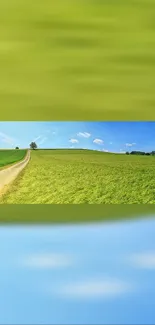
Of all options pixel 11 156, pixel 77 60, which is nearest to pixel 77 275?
pixel 11 156

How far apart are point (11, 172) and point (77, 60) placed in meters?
0.78

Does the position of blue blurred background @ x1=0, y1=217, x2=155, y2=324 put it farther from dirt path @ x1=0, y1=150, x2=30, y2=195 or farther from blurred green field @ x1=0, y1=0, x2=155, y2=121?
blurred green field @ x1=0, y1=0, x2=155, y2=121

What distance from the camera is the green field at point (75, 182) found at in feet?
11.5

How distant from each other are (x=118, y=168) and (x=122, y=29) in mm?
906

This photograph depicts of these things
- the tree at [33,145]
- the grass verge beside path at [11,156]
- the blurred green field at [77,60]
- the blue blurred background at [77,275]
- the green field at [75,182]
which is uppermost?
the blurred green field at [77,60]

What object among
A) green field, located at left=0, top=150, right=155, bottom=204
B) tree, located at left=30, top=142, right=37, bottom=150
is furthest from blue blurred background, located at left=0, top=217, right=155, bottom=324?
tree, located at left=30, top=142, right=37, bottom=150

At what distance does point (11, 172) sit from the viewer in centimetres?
359

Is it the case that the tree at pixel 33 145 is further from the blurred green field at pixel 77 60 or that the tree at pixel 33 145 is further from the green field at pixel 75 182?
the blurred green field at pixel 77 60

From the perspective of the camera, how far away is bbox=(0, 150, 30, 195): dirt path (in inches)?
140

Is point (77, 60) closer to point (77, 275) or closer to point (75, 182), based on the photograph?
point (75, 182)

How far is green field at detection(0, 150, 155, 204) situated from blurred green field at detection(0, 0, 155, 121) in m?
0.24

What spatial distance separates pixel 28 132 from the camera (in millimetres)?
3537

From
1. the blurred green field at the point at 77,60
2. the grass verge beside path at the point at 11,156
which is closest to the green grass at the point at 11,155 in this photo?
the grass verge beside path at the point at 11,156

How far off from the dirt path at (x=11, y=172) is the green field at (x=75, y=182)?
0.03m
